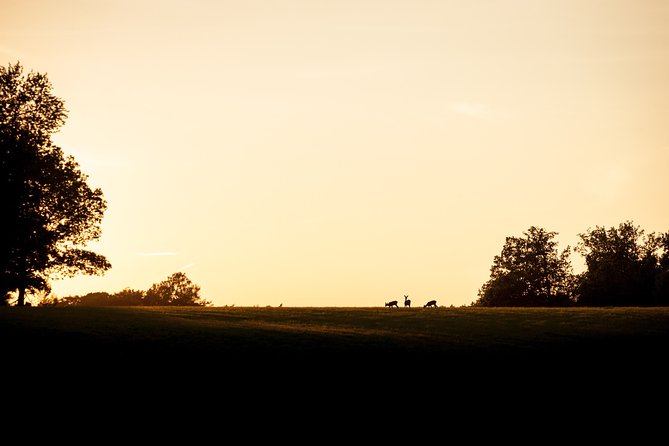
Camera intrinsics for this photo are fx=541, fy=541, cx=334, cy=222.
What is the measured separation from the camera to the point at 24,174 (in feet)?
161

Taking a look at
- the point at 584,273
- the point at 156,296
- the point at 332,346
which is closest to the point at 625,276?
the point at 584,273

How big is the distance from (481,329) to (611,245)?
258ft

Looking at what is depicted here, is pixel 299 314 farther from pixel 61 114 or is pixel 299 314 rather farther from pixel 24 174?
pixel 61 114

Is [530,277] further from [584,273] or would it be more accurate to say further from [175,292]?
[175,292]

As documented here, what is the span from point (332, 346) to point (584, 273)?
82742 mm

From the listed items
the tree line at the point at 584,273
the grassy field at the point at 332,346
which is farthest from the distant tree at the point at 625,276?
the grassy field at the point at 332,346

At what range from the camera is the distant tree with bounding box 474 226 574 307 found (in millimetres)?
98125

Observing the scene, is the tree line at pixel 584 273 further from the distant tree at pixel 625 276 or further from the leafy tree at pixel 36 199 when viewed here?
the leafy tree at pixel 36 199

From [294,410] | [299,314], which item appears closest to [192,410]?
[294,410]

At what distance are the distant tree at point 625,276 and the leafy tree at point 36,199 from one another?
7586 cm

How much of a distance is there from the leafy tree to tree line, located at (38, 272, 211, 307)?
314 feet

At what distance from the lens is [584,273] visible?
97.1m

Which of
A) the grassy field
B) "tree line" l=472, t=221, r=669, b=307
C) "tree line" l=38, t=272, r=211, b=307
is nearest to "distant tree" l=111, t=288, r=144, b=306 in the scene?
"tree line" l=38, t=272, r=211, b=307

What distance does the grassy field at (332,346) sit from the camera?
2259cm
